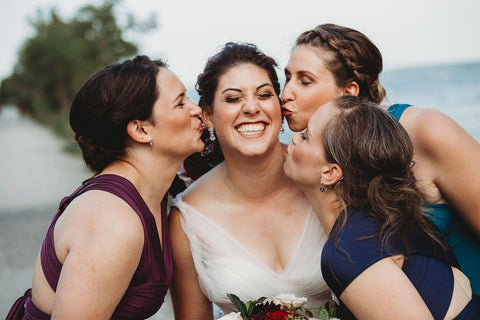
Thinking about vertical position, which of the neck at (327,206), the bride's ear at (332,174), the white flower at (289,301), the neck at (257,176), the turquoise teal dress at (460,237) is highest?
the neck at (257,176)

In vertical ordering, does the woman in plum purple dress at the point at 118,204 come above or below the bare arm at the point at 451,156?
above

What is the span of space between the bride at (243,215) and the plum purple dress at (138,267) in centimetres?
57

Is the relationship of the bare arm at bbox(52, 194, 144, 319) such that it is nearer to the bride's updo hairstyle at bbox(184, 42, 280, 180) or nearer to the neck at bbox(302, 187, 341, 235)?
the neck at bbox(302, 187, 341, 235)

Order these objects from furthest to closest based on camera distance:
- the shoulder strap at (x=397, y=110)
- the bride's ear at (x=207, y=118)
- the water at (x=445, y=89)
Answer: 1. the water at (x=445, y=89)
2. the bride's ear at (x=207, y=118)
3. the shoulder strap at (x=397, y=110)

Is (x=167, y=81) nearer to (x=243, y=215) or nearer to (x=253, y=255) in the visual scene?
(x=243, y=215)

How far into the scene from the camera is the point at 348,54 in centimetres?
354

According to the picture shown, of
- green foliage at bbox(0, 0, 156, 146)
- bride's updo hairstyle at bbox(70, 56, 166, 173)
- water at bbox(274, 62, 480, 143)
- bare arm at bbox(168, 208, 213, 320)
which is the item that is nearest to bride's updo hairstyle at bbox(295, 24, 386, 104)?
bride's updo hairstyle at bbox(70, 56, 166, 173)

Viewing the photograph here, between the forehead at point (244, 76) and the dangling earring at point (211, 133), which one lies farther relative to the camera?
the dangling earring at point (211, 133)

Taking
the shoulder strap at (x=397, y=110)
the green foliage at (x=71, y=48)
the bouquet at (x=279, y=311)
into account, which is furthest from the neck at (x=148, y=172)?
the green foliage at (x=71, y=48)

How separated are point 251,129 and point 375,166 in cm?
110

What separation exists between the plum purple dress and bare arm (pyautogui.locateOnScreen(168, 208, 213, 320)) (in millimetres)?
551

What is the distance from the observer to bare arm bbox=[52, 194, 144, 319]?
8.35 feet

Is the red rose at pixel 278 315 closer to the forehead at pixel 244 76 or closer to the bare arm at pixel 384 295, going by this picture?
the bare arm at pixel 384 295

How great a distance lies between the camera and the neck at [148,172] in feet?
10.3
